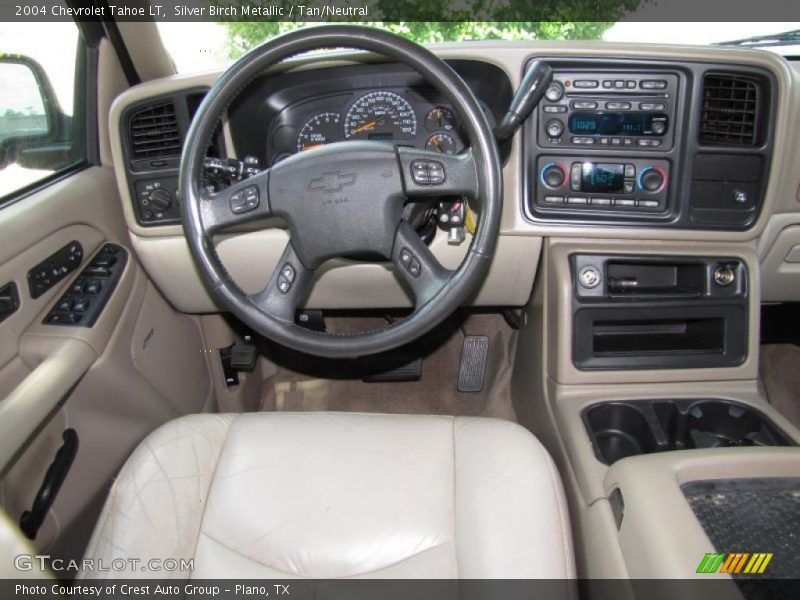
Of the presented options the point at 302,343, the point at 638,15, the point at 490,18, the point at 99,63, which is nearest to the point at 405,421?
the point at 302,343

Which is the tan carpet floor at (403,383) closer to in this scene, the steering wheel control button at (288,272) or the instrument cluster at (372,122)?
the instrument cluster at (372,122)

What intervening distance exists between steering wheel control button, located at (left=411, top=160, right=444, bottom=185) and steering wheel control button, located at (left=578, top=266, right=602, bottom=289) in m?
0.60

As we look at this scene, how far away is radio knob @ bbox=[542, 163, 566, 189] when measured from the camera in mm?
1531

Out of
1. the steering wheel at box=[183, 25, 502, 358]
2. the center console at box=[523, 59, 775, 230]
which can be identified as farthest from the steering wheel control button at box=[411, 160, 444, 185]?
the center console at box=[523, 59, 775, 230]

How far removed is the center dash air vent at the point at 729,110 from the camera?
4.77 ft

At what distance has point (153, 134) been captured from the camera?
160 centimetres

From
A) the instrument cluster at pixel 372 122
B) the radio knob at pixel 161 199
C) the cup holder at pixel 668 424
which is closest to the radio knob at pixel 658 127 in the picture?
the instrument cluster at pixel 372 122

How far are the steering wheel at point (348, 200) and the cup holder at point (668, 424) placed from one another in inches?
23.9

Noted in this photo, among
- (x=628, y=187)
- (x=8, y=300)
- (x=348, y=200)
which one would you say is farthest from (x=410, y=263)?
(x=8, y=300)

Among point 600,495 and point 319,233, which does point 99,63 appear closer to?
point 319,233

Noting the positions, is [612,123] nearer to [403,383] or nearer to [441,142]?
[441,142]

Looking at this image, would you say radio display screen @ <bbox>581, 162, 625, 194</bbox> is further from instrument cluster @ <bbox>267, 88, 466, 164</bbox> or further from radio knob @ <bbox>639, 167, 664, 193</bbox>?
instrument cluster @ <bbox>267, 88, 466, 164</bbox>

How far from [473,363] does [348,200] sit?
1.21 meters

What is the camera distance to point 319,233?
1233mm
